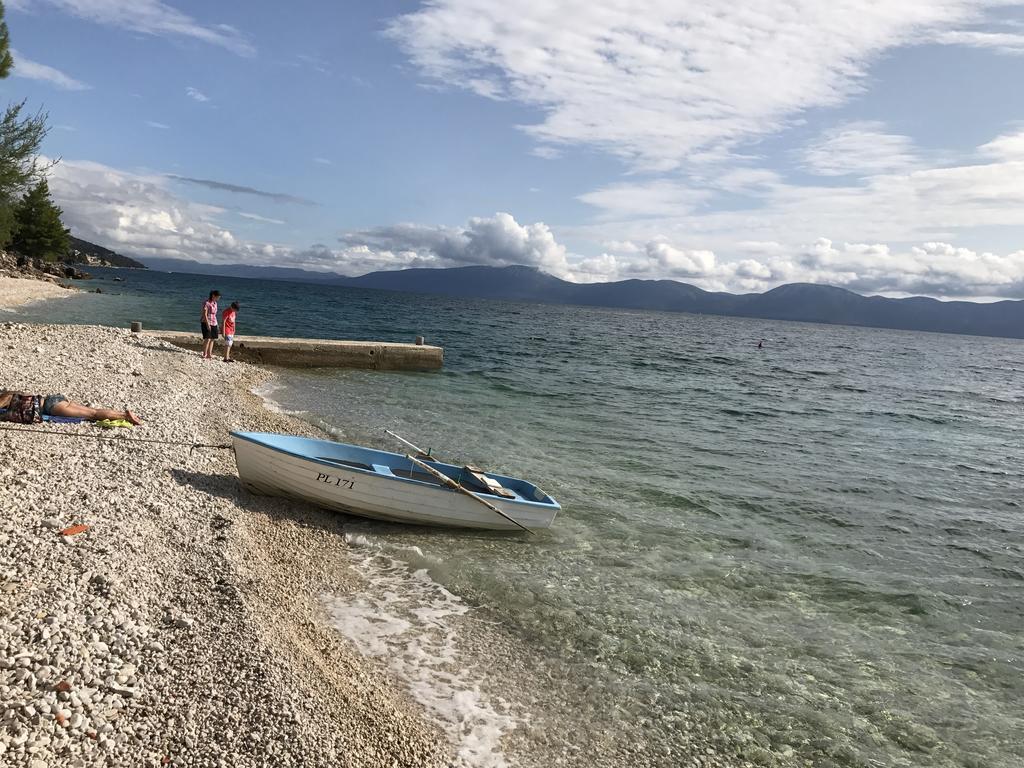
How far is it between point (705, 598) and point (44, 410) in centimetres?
1267

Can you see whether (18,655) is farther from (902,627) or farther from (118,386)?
(118,386)

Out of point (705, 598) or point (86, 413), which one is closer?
point (705, 598)

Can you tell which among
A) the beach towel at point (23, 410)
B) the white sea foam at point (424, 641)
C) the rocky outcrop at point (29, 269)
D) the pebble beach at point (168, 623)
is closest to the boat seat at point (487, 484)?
the white sea foam at point (424, 641)

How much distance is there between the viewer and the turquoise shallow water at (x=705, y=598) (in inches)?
275

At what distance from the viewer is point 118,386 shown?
53.3 ft

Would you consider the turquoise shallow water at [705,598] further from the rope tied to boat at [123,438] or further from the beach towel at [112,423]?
the beach towel at [112,423]

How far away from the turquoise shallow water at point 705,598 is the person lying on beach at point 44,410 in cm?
599

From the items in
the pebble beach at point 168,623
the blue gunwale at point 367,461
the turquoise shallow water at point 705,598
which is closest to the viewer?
the pebble beach at point 168,623

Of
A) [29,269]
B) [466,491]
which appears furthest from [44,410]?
[29,269]

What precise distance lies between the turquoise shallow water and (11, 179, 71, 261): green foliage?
6804cm

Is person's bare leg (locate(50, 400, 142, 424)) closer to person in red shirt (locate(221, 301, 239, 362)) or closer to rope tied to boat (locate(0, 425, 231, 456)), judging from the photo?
rope tied to boat (locate(0, 425, 231, 456))

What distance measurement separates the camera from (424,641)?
7.92 metres

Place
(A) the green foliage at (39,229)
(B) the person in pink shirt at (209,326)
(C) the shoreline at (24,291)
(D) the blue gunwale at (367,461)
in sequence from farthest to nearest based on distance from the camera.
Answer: (A) the green foliage at (39,229), (C) the shoreline at (24,291), (B) the person in pink shirt at (209,326), (D) the blue gunwale at (367,461)

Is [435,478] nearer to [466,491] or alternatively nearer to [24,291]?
[466,491]
